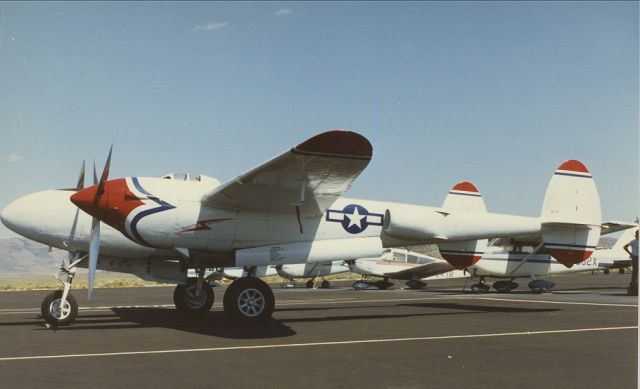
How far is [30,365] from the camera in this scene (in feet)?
24.3

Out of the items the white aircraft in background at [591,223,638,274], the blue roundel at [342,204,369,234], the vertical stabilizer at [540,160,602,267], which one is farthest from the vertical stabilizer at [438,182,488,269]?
the white aircraft in background at [591,223,638,274]

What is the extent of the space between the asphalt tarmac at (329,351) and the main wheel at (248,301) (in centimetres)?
24

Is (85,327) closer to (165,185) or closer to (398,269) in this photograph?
(165,185)

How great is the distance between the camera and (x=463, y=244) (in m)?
16.6

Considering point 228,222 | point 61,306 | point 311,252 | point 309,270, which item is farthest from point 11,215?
point 309,270

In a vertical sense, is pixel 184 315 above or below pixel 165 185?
below

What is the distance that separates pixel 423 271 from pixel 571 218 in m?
16.3

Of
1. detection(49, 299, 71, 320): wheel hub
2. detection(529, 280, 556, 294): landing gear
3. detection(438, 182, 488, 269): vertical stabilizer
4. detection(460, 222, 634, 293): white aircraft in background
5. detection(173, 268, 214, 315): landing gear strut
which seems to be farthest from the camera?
detection(460, 222, 634, 293): white aircraft in background

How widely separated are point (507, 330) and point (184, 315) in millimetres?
Answer: 7296

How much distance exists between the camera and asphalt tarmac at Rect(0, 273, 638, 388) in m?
6.62

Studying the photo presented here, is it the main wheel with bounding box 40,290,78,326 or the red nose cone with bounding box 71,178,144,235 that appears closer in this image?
the red nose cone with bounding box 71,178,144,235

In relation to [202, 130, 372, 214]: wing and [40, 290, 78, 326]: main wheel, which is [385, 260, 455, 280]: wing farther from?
[40, 290, 78, 326]: main wheel

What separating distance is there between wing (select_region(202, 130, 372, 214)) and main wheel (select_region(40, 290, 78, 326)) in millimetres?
3364

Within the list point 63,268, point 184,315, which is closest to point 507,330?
point 184,315
